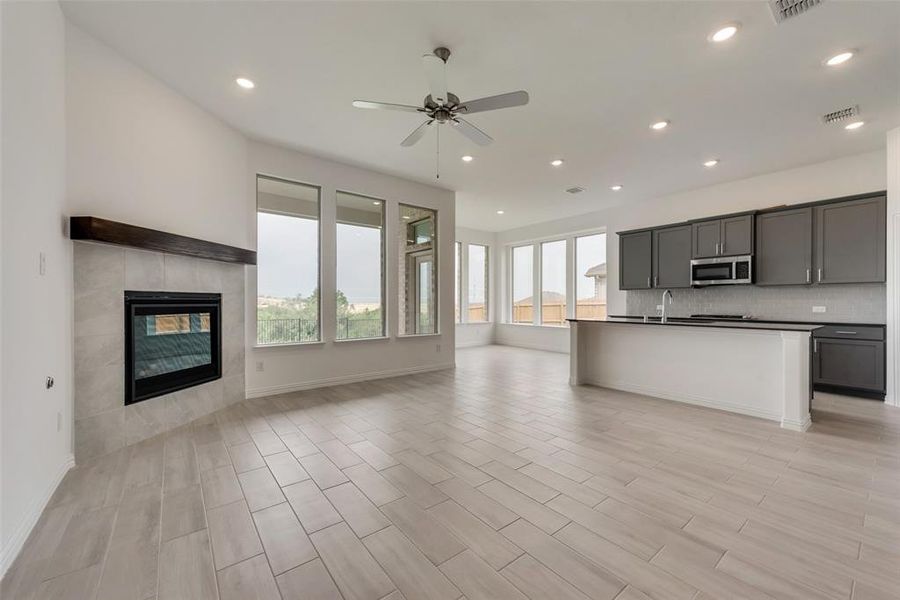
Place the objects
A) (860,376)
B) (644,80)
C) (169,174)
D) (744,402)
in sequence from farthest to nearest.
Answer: (860,376), (744,402), (169,174), (644,80)

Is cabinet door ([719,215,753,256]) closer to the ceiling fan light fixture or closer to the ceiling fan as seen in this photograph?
the ceiling fan light fixture

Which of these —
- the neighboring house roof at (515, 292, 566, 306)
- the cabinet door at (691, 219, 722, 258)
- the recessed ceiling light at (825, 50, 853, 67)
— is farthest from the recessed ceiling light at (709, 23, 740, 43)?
the neighboring house roof at (515, 292, 566, 306)

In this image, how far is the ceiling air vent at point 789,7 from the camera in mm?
2324

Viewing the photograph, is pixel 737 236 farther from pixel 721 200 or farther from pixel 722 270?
pixel 721 200

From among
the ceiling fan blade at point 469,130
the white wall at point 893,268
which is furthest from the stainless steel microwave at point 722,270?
the ceiling fan blade at point 469,130

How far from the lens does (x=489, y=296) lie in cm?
1027

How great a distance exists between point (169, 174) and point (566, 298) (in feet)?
25.2

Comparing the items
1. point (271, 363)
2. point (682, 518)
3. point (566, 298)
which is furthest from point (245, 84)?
point (566, 298)

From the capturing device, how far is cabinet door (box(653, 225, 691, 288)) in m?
6.02

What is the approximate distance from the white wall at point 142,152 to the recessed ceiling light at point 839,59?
5.68m

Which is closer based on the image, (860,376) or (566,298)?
(860,376)

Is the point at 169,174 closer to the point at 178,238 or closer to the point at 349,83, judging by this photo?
the point at 178,238

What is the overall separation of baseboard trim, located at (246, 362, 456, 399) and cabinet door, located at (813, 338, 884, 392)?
16.9 feet

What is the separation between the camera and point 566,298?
871 cm
